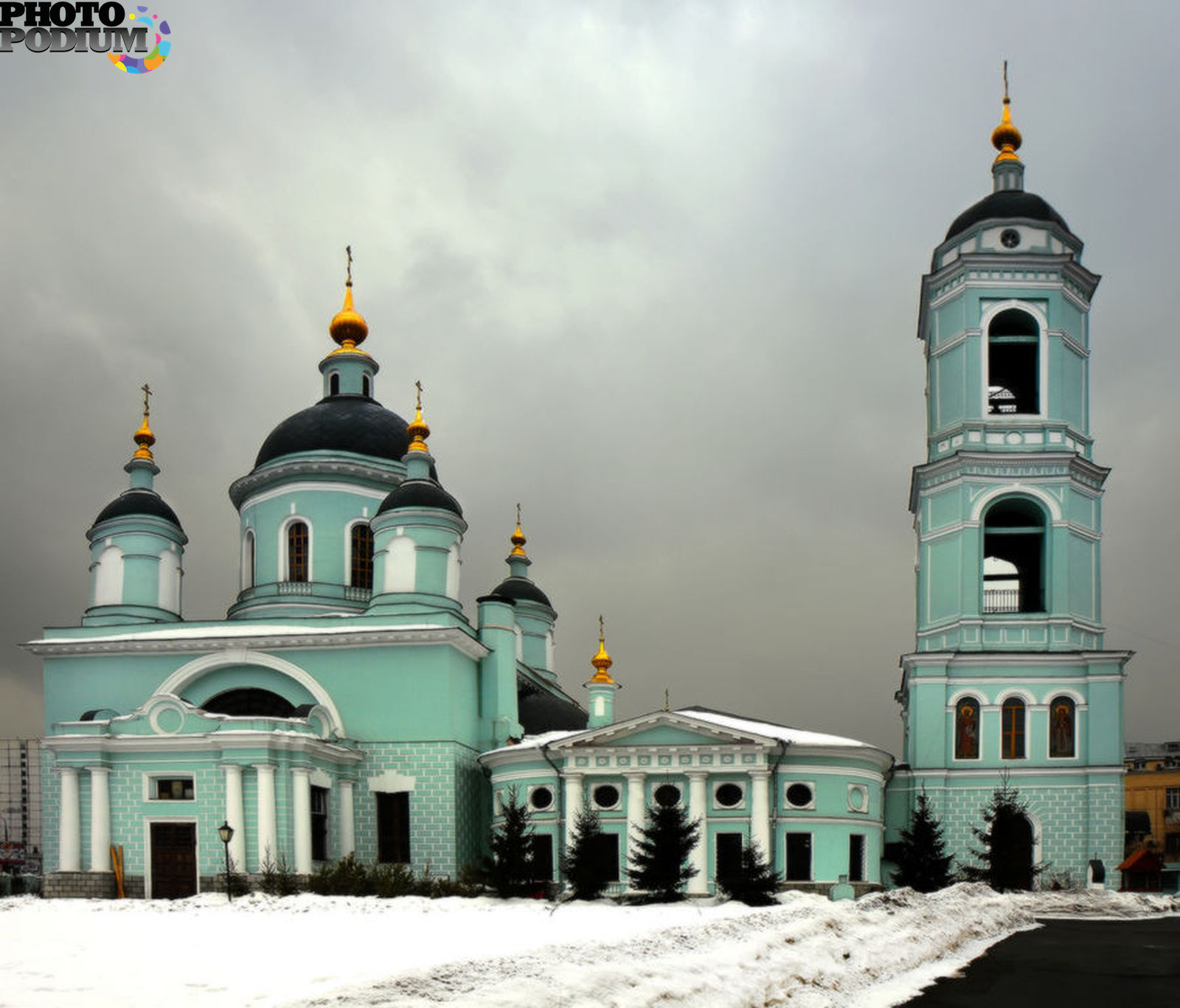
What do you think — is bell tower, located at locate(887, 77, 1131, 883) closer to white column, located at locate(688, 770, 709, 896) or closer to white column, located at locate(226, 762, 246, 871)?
white column, located at locate(688, 770, 709, 896)

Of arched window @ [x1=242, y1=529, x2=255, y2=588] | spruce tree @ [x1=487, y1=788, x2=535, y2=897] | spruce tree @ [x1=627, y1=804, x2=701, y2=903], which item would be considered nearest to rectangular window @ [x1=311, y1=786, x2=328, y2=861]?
spruce tree @ [x1=487, y1=788, x2=535, y2=897]

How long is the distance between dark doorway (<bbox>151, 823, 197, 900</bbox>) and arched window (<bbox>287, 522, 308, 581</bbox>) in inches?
357

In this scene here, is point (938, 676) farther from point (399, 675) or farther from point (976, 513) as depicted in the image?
point (399, 675)

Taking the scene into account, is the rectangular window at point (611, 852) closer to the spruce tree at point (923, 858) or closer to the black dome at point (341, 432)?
the spruce tree at point (923, 858)

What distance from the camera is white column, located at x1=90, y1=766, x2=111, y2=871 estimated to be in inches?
1188

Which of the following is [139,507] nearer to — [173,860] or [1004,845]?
[173,860]

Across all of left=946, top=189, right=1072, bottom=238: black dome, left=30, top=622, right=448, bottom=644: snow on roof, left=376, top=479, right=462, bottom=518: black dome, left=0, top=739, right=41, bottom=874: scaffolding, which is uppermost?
left=946, top=189, right=1072, bottom=238: black dome

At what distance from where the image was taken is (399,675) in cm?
3344

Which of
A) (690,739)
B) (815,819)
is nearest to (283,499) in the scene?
(690,739)

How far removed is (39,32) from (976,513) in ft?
80.0

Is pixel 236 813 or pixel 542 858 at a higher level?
pixel 236 813

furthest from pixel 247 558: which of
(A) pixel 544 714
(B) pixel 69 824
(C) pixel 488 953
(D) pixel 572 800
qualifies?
(C) pixel 488 953

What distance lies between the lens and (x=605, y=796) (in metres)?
32.2

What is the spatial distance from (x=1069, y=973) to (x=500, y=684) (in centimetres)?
2258
